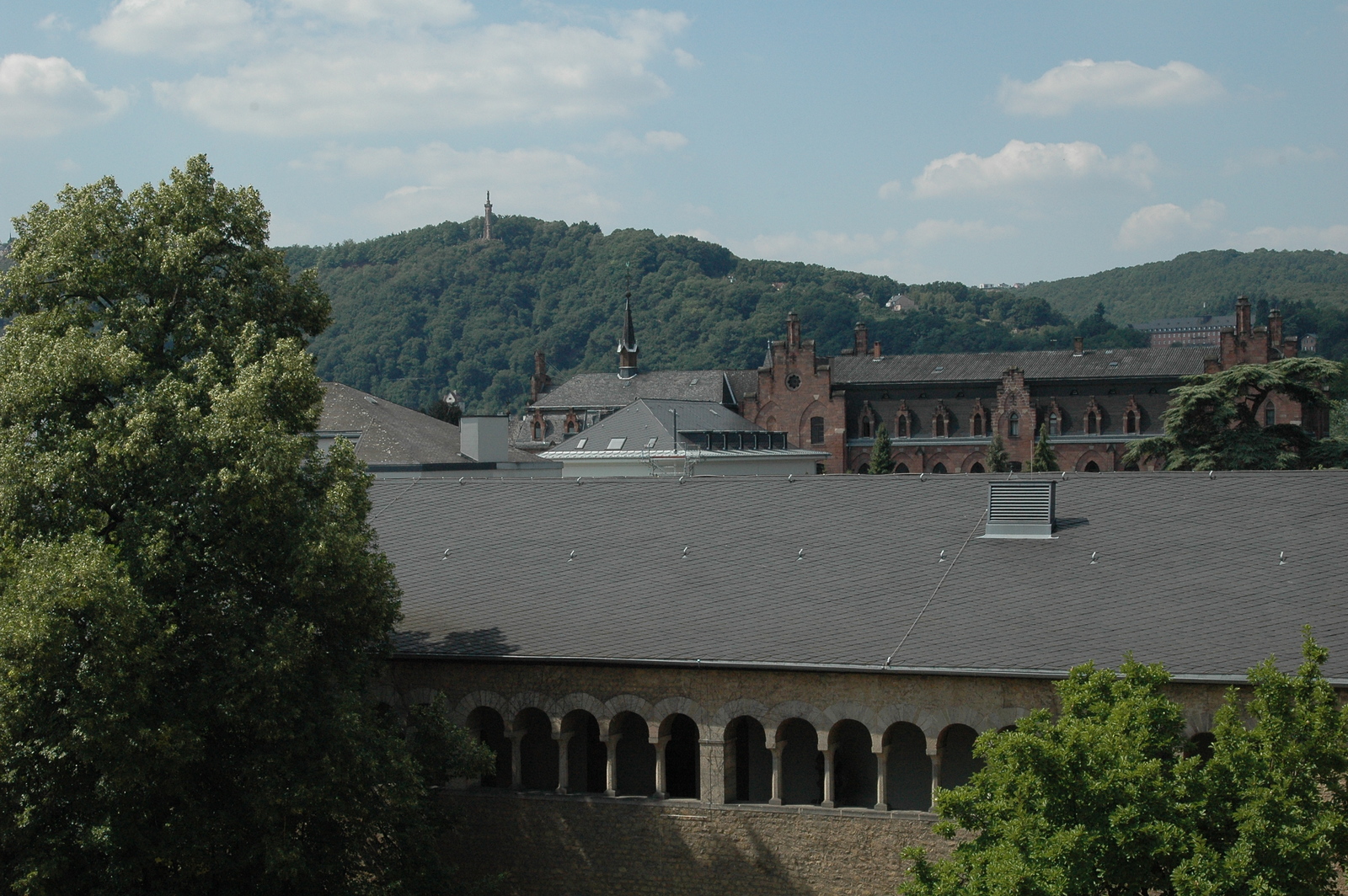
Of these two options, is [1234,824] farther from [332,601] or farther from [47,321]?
[47,321]

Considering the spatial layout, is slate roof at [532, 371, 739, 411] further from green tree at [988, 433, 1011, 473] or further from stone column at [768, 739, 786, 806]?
stone column at [768, 739, 786, 806]

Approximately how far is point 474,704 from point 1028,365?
303 ft

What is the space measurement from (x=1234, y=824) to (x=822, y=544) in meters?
11.0

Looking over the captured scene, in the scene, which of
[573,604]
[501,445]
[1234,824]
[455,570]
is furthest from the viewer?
[501,445]

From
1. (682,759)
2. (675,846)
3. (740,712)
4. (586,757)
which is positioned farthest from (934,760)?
(586,757)

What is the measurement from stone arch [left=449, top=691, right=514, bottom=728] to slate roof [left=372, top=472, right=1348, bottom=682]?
2.99ft

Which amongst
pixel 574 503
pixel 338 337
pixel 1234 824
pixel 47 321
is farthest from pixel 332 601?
pixel 338 337

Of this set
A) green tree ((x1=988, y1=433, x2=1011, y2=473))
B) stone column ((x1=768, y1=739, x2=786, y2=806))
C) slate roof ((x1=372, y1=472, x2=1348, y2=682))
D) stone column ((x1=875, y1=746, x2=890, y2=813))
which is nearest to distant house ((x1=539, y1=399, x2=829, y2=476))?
green tree ((x1=988, y1=433, x2=1011, y2=473))

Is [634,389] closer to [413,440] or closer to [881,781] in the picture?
[413,440]

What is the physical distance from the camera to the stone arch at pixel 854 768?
2473 centimetres

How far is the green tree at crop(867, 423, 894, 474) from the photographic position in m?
108

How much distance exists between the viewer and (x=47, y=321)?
22297 millimetres

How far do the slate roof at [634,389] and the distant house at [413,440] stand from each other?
5670cm

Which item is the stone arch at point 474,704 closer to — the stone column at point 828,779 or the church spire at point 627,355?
the stone column at point 828,779
